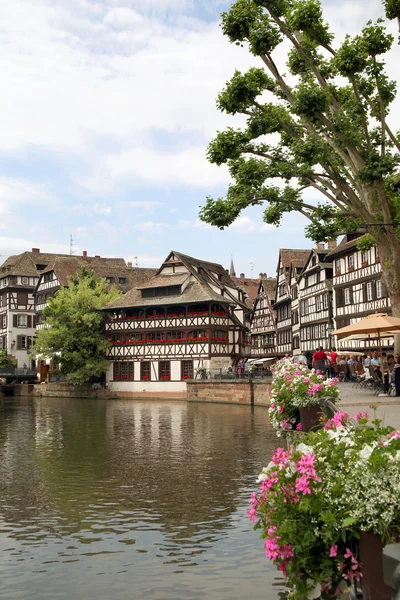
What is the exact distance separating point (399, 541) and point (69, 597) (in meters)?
5.23

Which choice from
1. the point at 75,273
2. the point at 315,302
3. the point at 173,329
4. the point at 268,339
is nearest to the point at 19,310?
the point at 75,273

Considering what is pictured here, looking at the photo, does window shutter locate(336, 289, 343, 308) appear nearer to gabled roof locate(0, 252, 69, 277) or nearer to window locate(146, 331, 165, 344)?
window locate(146, 331, 165, 344)

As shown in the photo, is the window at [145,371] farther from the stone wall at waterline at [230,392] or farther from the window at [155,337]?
the stone wall at waterline at [230,392]

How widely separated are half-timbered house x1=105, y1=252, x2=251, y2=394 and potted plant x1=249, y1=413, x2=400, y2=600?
53272mm

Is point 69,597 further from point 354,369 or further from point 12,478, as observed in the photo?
point 354,369

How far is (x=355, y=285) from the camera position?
47062 millimetres

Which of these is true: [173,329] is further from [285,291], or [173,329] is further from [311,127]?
[311,127]

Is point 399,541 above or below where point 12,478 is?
above

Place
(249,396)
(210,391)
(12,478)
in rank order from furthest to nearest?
(210,391)
(249,396)
(12,478)

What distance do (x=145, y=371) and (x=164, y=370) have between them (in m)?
2.32

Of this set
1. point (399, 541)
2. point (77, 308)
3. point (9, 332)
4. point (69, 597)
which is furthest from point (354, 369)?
point (9, 332)

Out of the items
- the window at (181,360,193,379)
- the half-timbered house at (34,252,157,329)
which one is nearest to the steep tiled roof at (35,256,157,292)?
the half-timbered house at (34,252,157,329)

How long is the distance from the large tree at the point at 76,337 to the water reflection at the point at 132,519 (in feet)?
129

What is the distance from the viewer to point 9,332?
88.2 meters
